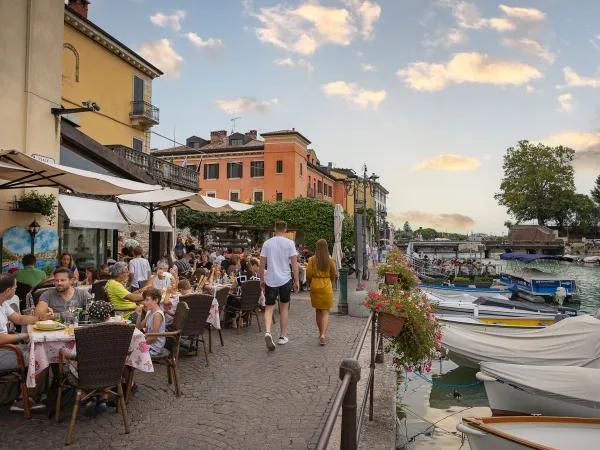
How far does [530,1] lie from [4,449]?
16305 mm

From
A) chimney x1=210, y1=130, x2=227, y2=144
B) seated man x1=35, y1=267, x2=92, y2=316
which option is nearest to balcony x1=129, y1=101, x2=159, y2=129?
seated man x1=35, y1=267, x2=92, y2=316

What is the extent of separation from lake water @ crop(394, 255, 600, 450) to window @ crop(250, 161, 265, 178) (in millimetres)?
33805

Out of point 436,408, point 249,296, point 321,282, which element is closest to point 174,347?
point 321,282

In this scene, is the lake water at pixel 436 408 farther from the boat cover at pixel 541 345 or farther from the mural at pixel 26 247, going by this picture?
the mural at pixel 26 247

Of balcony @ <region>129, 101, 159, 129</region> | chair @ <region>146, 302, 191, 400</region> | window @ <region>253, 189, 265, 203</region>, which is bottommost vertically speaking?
chair @ <region>146, 302, 191, 400</region>

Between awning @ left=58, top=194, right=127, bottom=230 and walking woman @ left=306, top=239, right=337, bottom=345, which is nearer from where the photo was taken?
walking woman @ left=306, top=239, right=337, bottom=345

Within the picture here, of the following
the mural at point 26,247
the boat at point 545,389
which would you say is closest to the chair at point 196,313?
the boat at point 545,389

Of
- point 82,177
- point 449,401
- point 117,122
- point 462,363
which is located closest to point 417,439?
point 449,401

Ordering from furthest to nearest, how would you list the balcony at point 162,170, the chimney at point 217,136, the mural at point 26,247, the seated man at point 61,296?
the chimney at point 217,136 < the balcony at point 162,170 < the mural at point 26,247 < the seated man at point 61,296

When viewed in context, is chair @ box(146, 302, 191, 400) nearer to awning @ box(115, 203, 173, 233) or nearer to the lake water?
the lake water

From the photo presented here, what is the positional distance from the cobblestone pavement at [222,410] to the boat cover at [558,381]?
2351mm

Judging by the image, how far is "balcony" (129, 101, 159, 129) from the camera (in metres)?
24.9

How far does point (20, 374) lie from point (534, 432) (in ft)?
17.4

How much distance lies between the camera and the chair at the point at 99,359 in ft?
13.3
